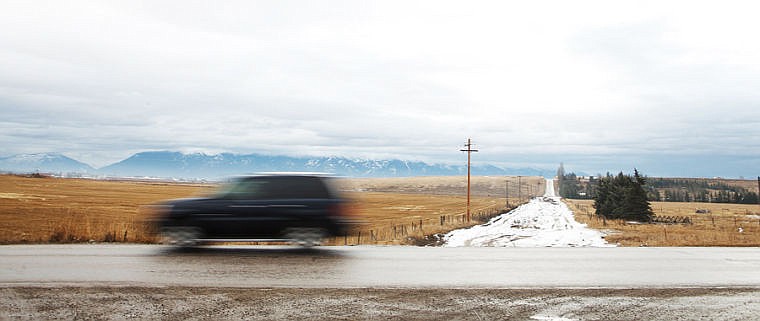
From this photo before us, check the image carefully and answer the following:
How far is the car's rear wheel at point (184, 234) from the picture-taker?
12984mm

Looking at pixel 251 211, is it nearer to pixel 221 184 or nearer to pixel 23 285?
pixel 221 184

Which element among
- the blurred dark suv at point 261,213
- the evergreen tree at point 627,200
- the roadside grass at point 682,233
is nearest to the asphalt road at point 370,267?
the blurred dark suv at point 261,213

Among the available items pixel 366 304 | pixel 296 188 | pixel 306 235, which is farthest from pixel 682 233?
pixel 366 304

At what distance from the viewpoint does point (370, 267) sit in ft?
35.7

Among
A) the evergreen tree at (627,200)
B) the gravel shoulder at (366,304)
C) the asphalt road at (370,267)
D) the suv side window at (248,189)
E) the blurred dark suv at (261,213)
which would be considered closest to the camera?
the gravel shoulder at (366,304)

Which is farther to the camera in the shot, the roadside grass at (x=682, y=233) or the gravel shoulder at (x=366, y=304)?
the roadside grass at (x=682, y=233)

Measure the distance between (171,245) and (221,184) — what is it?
184 cm

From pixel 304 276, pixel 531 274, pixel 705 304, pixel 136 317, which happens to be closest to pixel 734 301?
pixel 705 304

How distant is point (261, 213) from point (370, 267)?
3274mm

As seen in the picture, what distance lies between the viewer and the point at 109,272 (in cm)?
979

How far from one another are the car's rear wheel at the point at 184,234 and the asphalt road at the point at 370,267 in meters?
0.27

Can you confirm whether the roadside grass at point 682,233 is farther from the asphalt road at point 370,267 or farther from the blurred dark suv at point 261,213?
the blurred dark suv at point 261,213

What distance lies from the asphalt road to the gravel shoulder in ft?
1.62

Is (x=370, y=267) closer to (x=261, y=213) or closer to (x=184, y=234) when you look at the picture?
(x=261, y=213)
